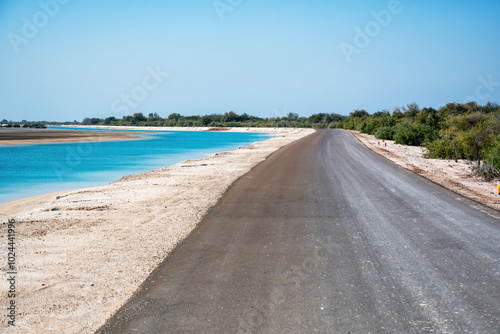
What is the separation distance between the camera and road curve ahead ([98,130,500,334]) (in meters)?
4.50

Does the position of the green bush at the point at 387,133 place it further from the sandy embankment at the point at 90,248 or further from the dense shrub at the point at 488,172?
the sandy embankment at the point at 90,248

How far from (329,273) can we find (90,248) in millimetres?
4251

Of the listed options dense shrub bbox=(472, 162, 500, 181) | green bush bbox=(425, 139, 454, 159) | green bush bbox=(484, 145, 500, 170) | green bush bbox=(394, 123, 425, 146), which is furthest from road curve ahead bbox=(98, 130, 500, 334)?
green bush bbox=(394, 123, 425, 146)

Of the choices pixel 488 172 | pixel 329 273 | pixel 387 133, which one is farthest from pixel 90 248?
pixel 387 133

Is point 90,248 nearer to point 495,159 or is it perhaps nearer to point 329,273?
point 329,273

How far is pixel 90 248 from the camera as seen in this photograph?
24.1 feet

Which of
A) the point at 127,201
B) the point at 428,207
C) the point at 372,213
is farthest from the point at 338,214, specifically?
the point at 127,201

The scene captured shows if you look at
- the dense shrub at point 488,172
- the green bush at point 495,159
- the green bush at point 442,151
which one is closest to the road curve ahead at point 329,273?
the dense shrub at point 488,172

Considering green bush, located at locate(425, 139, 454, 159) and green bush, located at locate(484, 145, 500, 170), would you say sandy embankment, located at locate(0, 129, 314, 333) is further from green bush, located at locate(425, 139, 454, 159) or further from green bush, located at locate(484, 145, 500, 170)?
green bush, located at locate(425, 139, 454, 159)

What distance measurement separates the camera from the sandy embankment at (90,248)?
4.88 metres

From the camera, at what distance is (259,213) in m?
10.1

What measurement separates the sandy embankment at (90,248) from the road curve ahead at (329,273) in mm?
397

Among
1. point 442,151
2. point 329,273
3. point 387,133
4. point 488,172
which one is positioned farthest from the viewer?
point 387,133

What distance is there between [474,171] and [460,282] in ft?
49.3
